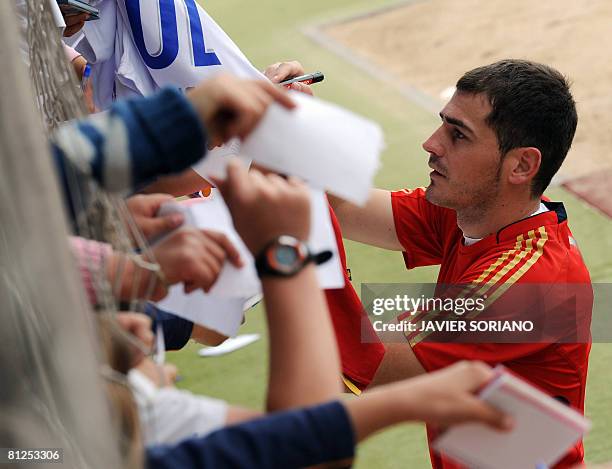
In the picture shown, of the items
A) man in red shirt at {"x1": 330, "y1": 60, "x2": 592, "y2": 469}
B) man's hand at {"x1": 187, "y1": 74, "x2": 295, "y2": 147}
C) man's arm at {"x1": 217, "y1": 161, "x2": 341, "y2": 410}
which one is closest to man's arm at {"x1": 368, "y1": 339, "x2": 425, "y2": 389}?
man in red shirt at {"x1": 330, "y1": 60, "x2": 592, "y2": 469}

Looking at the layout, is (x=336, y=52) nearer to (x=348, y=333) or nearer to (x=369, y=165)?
(x=348, y=333)

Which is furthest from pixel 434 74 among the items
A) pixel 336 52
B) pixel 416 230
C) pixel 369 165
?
pixel 369 165

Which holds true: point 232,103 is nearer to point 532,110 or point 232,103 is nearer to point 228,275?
point 228,275

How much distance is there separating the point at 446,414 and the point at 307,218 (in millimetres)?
359

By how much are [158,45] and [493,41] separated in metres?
3.83

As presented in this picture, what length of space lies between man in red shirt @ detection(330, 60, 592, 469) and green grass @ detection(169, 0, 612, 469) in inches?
32.8

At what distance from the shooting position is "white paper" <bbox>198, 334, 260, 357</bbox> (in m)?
4.09

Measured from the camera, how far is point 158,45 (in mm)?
3105

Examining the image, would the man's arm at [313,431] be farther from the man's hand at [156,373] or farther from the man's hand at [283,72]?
the man's hand at [283,72]

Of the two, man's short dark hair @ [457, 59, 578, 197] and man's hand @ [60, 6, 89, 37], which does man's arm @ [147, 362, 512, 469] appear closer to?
man's short dark hair @ [457, 59, 578, 197]

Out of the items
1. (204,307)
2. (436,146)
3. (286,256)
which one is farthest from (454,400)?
(436,146)

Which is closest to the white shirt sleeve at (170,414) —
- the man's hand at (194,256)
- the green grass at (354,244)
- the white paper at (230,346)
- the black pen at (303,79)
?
the man's hand at (194,256)

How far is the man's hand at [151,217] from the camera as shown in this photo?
5.88ft

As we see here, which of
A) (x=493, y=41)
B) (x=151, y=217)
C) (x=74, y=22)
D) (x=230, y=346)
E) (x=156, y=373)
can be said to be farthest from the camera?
(x=493, y=41)
